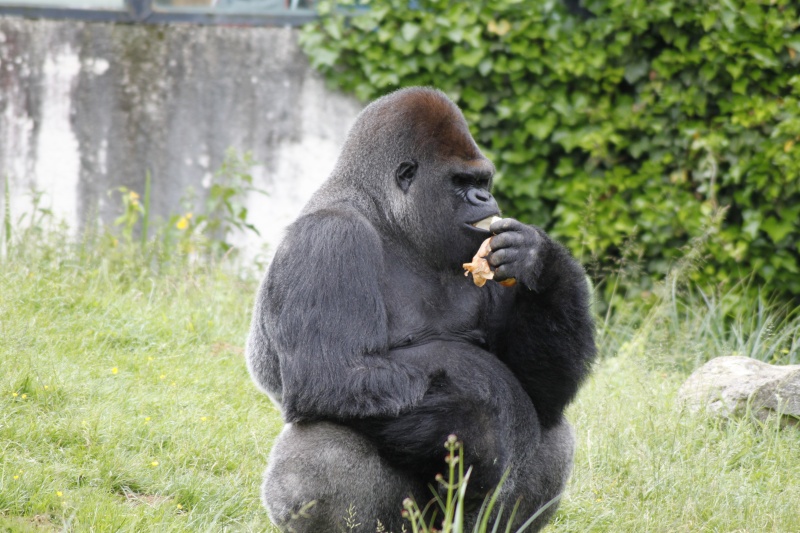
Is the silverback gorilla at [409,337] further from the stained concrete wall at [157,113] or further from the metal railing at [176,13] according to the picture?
the metal railing at [176,13]

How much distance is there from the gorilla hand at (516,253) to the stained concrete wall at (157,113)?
4149 mm

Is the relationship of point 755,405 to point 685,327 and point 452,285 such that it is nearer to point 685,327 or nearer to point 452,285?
point 685,327

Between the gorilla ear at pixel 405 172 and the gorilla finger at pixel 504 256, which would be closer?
the gorilla finger at pixel 504 256

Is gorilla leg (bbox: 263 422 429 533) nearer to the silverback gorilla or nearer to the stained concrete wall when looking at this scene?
the silverback gorilla

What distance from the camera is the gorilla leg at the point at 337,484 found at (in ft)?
9.26

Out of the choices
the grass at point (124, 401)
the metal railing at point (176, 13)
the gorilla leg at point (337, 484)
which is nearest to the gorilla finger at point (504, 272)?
the gorilla leg at point (337, 484)

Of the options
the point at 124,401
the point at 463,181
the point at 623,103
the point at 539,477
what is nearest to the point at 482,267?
the point at 463,181

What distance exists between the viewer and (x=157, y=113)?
22.9ft

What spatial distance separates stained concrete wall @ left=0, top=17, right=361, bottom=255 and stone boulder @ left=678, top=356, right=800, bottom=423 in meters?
3.34

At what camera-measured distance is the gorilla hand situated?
2.88 metres

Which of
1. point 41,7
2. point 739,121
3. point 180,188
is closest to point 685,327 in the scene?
point 739,121

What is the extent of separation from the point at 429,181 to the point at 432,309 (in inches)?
16.0

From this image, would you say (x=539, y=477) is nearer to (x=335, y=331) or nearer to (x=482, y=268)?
(x=482, y=268)

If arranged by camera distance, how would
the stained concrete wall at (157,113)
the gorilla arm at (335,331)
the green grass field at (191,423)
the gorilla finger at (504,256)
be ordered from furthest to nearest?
the stained concrete wall at (157,113) < the green grass field at (191,423) < the gorilla finger at (504,256) < the gorilla arm at (335,331)
